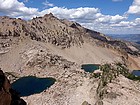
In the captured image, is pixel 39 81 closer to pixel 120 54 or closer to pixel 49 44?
pixel 49 44

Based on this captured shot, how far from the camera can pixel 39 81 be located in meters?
101

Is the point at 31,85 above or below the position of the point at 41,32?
below

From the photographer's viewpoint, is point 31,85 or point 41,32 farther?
point 41,32

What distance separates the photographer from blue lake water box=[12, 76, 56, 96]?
86450mm

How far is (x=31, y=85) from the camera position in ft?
314

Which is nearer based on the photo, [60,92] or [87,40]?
[60,92]

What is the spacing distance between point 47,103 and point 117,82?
1945cm

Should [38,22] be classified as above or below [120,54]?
above

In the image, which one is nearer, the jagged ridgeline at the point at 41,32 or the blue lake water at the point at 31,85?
the blue lake water at the point at 31,85

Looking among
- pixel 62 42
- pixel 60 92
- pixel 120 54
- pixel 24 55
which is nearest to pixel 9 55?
pixel 24 55

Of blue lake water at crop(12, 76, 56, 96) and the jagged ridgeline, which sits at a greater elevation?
the jagged ridgeline

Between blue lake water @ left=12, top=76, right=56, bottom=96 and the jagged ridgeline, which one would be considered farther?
the jagged ridgeline

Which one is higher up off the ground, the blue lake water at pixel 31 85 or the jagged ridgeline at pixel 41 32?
the jagged ridgeline at pixel 41 32

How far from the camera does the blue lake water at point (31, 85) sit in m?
86.4
